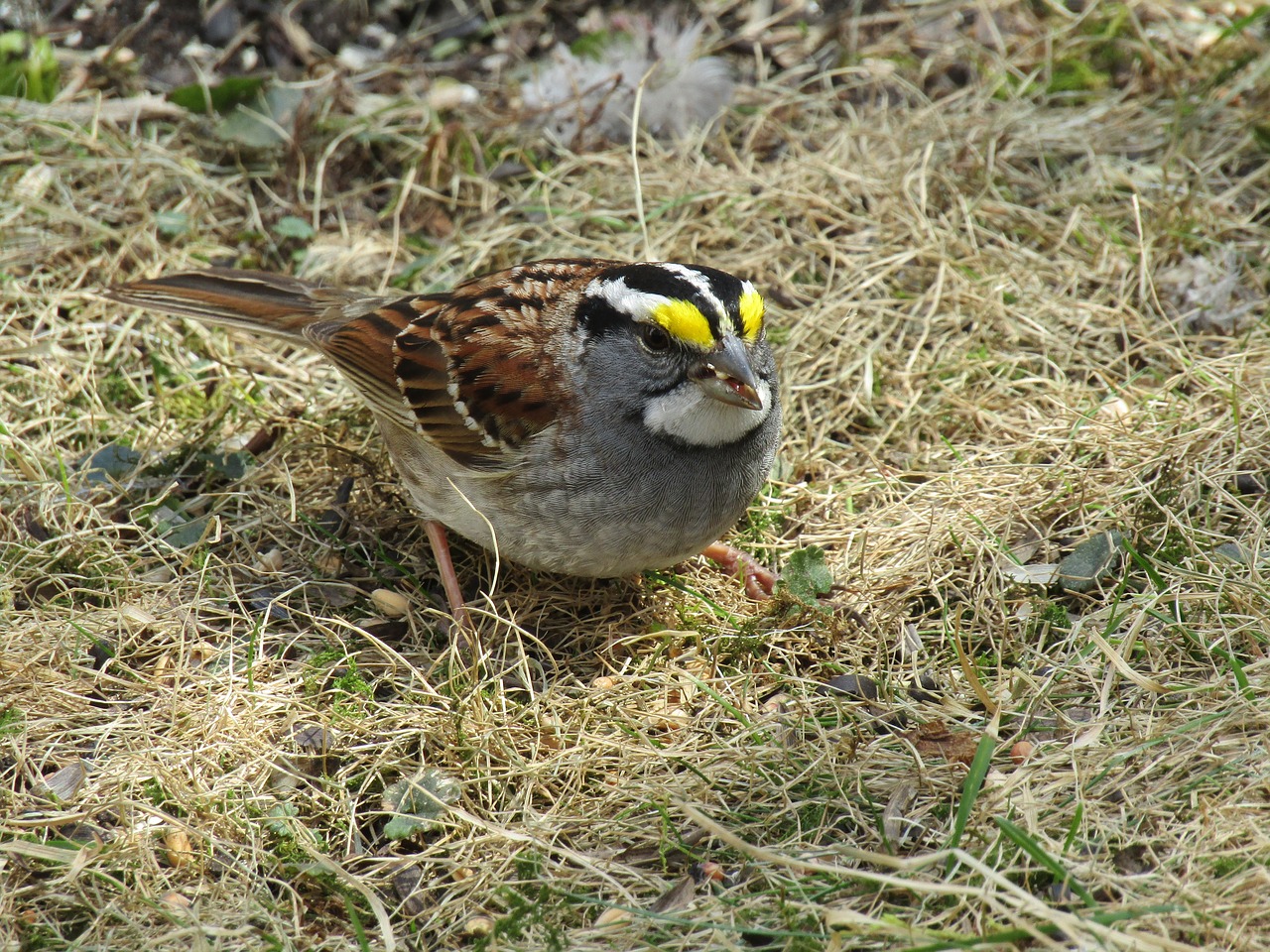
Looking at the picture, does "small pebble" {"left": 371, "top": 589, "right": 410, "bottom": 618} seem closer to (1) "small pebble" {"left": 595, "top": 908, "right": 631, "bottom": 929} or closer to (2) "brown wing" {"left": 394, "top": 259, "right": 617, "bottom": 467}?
(2) "brown wing" {"left": 394, "top": 259, "right": 617, "bottom": 467}

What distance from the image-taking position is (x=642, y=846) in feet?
10.8

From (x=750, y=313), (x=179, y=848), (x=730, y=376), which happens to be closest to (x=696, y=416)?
(x=730, y=376)

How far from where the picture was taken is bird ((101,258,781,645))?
374cm

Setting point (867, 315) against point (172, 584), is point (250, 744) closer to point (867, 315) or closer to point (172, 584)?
point (172, 584)

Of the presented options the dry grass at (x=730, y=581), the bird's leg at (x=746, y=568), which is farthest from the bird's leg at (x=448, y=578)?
the bird's leg at (x=746, y=568)

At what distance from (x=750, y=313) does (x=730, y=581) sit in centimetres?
104

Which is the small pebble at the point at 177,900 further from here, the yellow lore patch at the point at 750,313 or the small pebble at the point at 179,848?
the yellow lore patch at the point at 750,313

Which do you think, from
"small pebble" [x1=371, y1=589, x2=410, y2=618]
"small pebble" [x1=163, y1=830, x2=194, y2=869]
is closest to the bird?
"small pebble" [x1=371, y1=589, x2=410, y2=618]

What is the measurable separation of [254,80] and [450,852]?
4.18 meters

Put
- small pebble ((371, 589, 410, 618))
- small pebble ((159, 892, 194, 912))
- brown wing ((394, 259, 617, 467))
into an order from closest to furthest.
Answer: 1. small pebble ((159, 892, 194, 912))
2. brown wing ((394, 259, 617, 467))
3. small pebble ((371, 589, 410, 618))

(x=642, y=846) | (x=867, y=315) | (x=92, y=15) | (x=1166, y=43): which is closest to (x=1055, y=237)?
(x=867, y=315)

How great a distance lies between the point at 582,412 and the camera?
3867 mm

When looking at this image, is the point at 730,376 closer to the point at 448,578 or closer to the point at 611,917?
the point at 448,578

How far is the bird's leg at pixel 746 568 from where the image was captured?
426 cm
